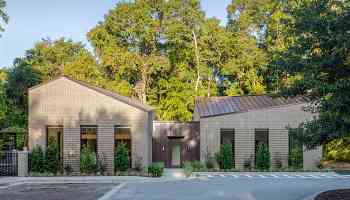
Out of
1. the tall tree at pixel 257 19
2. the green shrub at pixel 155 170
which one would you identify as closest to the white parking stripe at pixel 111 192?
the green shrub at pixel 155 170

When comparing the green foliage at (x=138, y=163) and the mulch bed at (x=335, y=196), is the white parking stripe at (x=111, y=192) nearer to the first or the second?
the green foliage at (x=138, y=163)

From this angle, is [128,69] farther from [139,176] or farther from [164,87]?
[139,176]

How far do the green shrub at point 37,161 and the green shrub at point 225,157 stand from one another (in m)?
10.7

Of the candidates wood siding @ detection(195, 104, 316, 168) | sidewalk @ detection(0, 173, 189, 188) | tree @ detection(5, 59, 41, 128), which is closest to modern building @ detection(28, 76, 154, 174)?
sidewalk @ detection(0, 173, 189, 188)

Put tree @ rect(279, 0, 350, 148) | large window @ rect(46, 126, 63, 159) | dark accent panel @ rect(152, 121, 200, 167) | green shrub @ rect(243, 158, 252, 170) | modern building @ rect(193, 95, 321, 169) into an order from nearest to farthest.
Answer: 1. tree @ rect(279, 0, 350, 148)
2. large window @ rect(46, 126, 63, 159)
3. green shrub @ rect(243, 158, 252, 170)
4. modern building @ rect(193, 95, 321, 169)
5. dark accent panel @ rect(152, 121, 200, 167)

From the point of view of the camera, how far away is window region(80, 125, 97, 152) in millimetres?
28469

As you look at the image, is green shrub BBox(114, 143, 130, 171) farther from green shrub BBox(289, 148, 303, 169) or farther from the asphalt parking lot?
green shrub BBox(289, 148, 303, 169)

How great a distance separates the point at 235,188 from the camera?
67.0ft

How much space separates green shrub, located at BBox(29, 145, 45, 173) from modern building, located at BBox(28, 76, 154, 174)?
3.58 ft

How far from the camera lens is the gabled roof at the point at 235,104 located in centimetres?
3335

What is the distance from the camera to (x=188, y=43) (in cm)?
4803

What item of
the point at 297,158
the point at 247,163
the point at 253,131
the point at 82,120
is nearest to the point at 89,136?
the point at 82,120

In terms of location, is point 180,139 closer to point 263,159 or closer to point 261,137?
point 261,137

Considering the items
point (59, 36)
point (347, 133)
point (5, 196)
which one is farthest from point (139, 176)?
point (59, 36)
